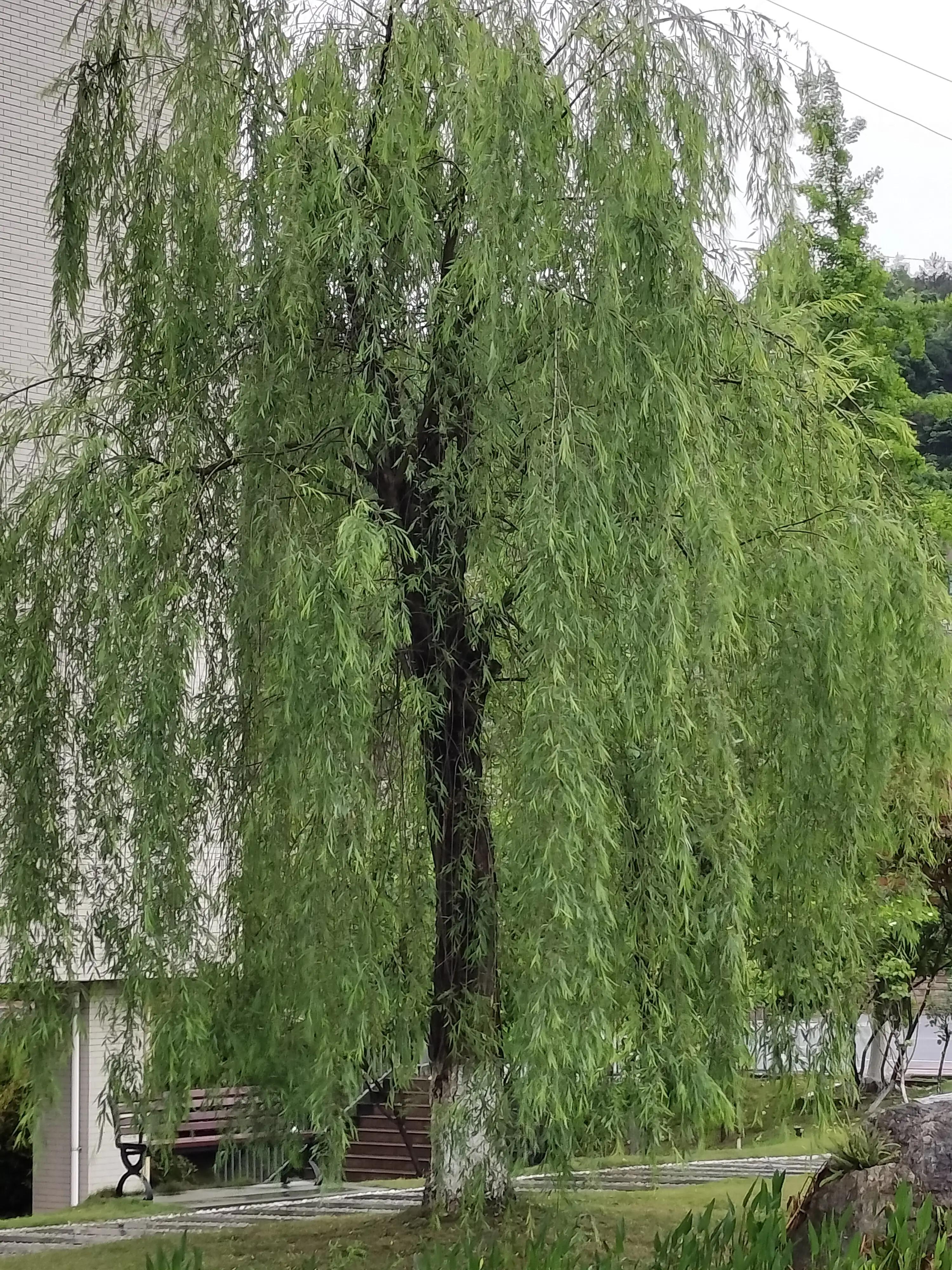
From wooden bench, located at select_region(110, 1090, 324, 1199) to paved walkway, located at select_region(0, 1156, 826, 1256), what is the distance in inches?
10.6

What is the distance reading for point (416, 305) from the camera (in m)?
5.80

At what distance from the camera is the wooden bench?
599 cm

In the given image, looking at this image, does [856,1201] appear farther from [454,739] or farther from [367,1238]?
[454,739]

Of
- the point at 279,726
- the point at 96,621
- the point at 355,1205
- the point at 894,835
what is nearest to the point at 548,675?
the point at 279,726

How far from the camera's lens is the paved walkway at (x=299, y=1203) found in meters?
7.77

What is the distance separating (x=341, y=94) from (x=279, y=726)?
2405 millimetres

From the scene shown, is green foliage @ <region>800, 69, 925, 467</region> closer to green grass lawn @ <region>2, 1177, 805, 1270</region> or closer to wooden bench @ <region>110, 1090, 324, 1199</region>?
green grass lawn @ <region>2, 1177, 805, 1270</region>

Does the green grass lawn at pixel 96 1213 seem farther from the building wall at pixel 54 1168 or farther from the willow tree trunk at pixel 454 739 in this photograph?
the willow tree trunk at pixel 454 739

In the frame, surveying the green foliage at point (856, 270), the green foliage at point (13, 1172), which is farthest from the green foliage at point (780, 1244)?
the green foliage at point (13, 1172)

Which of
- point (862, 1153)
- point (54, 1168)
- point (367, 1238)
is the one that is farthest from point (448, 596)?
point (54, 1168)

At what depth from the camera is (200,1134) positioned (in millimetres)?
11953

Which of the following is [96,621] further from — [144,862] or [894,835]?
[894,835]

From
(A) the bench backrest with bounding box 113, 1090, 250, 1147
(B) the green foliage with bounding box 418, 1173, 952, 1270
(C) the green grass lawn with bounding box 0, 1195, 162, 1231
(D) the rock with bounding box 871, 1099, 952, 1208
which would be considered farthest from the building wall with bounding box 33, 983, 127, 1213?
(D) the rock with bounding box 871, 1099, 952, 1208

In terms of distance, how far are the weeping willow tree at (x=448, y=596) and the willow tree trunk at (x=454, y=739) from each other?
0.02 metres
